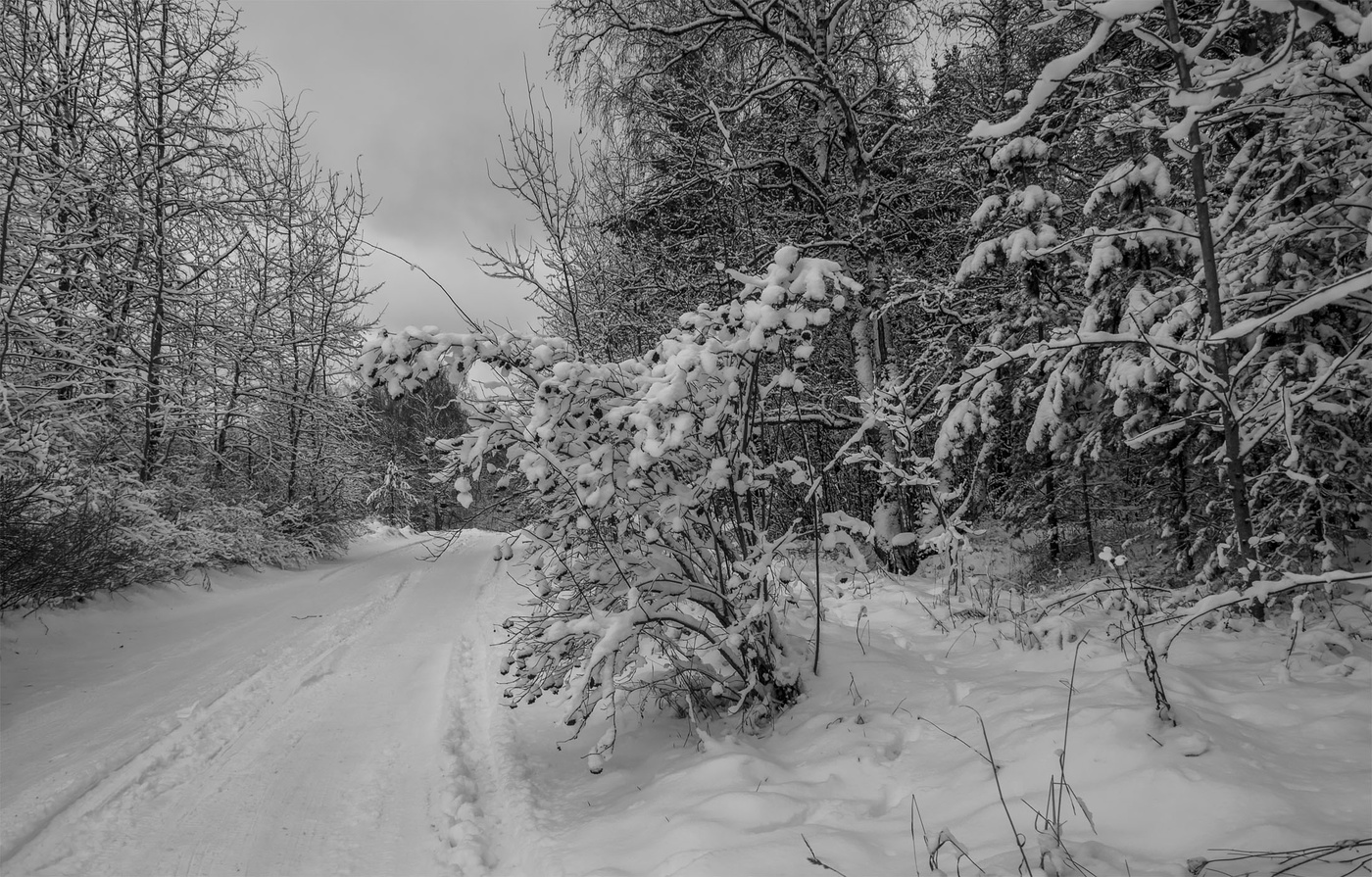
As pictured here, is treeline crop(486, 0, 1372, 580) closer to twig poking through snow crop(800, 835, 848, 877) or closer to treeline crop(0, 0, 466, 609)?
twig poking through snow crop(800, 835, 848, 877)

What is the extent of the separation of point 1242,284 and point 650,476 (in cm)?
395

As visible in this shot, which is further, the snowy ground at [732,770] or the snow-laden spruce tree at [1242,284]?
the snow-laden spruce tree at [1242,284]

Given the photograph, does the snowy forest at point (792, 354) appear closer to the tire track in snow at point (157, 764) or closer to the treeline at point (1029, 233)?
the treeline at point (1029, 233)

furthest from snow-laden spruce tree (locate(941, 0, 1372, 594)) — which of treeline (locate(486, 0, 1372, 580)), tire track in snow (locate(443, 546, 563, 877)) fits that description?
tire track in snow (locate(443, 546, 563, 877))

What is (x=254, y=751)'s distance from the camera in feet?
12.6

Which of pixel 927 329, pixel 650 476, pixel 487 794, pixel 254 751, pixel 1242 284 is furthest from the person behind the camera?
pixel 927 329

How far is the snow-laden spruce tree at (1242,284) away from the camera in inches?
116

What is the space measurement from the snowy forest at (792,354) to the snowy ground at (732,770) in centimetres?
8

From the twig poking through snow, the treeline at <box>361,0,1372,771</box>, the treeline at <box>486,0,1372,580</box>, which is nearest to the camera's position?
the twig poking through snow

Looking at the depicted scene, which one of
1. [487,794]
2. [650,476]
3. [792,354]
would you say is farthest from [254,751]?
[792,354]

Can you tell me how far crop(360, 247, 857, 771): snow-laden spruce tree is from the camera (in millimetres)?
3021

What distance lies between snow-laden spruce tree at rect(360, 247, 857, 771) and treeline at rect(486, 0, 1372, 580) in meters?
0.59

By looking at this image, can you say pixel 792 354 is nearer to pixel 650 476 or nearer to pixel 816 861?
pixel 650 476

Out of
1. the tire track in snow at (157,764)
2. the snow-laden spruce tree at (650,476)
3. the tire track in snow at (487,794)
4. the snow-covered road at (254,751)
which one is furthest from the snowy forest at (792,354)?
the tire track in snow at (157,764)
